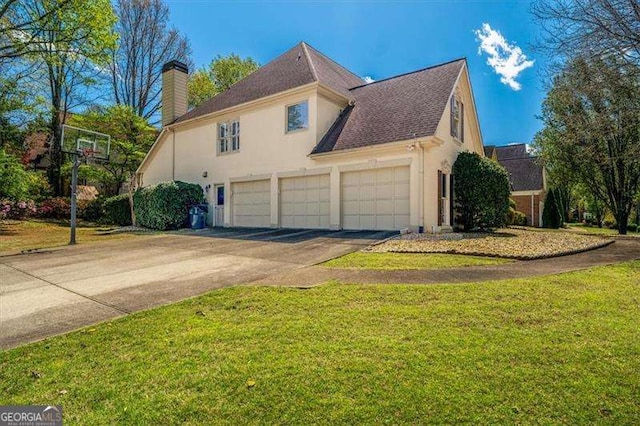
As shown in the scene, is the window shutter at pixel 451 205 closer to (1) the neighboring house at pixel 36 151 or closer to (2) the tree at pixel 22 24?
(2) the tree at pixel 22 24

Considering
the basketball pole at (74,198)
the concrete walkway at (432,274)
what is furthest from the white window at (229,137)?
the concrete walkway at (432,274)

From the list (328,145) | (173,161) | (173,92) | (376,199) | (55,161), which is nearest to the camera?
(376,199)

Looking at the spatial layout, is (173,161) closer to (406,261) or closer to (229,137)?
(229,137)

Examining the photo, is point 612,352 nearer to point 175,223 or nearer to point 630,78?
point 630,78

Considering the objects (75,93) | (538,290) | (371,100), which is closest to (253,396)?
(538,290)

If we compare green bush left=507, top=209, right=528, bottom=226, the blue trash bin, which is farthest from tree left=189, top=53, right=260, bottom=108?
green bush left=507, top=209, right=528, bottom=226

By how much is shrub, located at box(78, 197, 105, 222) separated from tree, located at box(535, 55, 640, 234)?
80.1ft

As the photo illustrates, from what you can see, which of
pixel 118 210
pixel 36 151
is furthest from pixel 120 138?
pixel 36 151

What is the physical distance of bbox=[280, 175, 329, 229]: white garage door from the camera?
1437cm

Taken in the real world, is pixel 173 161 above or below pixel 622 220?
above

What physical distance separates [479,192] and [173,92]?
59.3 ft

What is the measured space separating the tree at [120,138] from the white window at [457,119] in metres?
19.8

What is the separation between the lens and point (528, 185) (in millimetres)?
31219

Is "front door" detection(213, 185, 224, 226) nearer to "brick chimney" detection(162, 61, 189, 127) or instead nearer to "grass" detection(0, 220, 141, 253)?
"grass" detection(0, 220, 141, 253)
